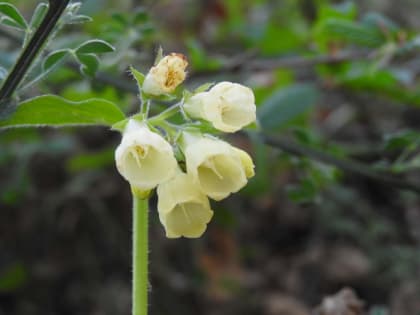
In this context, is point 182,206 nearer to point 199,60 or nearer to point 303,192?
point 303,192

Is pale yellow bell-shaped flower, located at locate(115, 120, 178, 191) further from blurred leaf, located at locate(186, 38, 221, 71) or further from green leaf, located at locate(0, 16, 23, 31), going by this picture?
blurred leaf, located at locate(186, 38, 221, 71)

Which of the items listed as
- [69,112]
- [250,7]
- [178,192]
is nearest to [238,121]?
[178,192]

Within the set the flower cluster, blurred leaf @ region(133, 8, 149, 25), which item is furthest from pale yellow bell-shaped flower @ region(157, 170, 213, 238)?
blurred leaf @ region(133, 8, 149, 25)

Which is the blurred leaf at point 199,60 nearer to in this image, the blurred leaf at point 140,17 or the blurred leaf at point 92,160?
the blurred leaf at point 140,17

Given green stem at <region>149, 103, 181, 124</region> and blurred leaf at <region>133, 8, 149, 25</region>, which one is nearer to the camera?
green stem at <region>149, 103, 181, 124</region>

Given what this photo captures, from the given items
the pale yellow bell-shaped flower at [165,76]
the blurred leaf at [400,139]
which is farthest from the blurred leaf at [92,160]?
the pale yellow bell-shaped flower at [165,76]

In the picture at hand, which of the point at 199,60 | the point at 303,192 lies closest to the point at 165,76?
the point at 303,192
